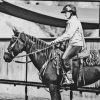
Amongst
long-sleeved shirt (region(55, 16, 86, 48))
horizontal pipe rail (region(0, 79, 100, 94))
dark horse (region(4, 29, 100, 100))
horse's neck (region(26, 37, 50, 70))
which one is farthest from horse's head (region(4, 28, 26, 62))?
horizontal pipe rail (region(0, 79, 100, 94))

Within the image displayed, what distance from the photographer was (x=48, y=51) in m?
7.92

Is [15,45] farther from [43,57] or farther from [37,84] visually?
[37,84]

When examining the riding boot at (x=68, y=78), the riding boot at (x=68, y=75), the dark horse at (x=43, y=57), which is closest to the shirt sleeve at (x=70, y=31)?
the dark horse at (x=43, y=57)

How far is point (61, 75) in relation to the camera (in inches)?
307

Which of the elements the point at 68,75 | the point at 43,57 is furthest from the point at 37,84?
the point at 68,75

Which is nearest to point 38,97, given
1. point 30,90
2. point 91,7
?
point 30,90

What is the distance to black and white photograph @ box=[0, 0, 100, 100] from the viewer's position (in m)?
7.79

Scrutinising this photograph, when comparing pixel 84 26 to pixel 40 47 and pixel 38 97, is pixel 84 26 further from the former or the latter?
pixel 40 47

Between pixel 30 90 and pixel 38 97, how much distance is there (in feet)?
1.22

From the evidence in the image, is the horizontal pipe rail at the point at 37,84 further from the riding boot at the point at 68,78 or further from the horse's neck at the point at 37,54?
the horse's neck at the point at 37,54

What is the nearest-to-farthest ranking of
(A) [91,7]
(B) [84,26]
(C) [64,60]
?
(C) [64,60] → (B) [84,26] → (A) [91,7]

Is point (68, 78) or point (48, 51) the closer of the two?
point (68, 78)

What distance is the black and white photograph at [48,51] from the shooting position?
307 inches

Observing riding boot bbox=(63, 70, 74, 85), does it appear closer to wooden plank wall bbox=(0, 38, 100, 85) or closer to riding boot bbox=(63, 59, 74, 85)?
riding boot bbox=(63, 59, 74, 85)
